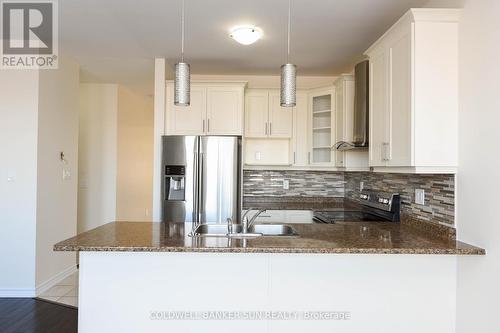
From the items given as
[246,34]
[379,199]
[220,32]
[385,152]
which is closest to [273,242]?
[385,152]

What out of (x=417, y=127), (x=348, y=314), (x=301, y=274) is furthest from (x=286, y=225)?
(x=417, y=127)

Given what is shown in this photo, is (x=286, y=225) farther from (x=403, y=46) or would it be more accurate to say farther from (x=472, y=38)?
(x=472, y=38)

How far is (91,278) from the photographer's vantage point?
182 centimetres

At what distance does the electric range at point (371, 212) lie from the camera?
269cm

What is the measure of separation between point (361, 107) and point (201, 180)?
69.2 inches

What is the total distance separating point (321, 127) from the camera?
3.92m

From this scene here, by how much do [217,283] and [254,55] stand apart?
8.35ft

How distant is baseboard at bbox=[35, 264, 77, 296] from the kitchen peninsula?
2002mm

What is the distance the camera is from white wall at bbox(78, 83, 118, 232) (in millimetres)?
4906

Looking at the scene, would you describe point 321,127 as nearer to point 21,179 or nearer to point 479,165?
point 479,165

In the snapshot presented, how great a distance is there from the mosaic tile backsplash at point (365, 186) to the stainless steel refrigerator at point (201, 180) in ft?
2.81

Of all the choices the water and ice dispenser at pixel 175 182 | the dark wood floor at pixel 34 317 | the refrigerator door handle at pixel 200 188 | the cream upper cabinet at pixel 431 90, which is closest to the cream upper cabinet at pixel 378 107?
the cream upper cabinet at pixel 431 90

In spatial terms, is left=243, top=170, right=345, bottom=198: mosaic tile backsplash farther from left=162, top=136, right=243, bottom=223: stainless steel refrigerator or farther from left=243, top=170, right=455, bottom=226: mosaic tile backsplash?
left=162, top=136, right=243, bottom=223: stainless steel refrigerator

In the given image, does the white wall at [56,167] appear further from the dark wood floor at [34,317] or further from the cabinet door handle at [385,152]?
the cabinet door handle at [385,152]
